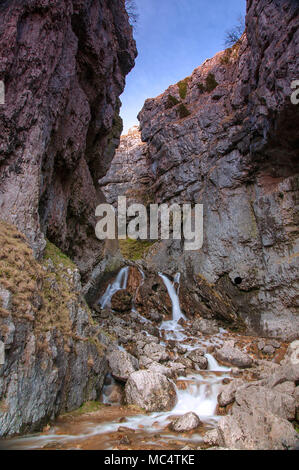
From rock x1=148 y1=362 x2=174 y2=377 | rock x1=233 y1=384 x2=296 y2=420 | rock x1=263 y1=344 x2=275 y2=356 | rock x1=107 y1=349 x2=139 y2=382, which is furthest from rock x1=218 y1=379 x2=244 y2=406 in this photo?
rock x1=263 y1=344 x2=275 y2=356

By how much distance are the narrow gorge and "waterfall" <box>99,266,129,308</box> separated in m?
0.14

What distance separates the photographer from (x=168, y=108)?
35.7 metres

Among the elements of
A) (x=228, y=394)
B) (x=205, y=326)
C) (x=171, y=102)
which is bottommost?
(x=205, y=326)

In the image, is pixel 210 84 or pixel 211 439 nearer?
pixel 211 439

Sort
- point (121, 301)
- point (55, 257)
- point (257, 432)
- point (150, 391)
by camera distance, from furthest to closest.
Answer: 1. point (121, 301)
2. point (55, 257)
3. point (150, 391)
4. point (257, 432)

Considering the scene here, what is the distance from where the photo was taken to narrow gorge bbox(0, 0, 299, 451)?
6656 millimetres

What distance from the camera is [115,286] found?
22562 mm

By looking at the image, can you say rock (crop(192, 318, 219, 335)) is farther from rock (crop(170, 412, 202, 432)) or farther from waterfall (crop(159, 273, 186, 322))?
rock (crop(170, 412, 202, 432))

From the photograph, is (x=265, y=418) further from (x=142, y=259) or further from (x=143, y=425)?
(x=142, y=259)

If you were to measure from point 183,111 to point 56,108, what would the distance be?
2461cm

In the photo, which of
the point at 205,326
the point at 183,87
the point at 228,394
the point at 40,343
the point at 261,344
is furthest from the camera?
the point at 183,87

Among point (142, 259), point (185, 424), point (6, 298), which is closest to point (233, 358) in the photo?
point (185, 424)

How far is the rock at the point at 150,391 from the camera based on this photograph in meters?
8.74
